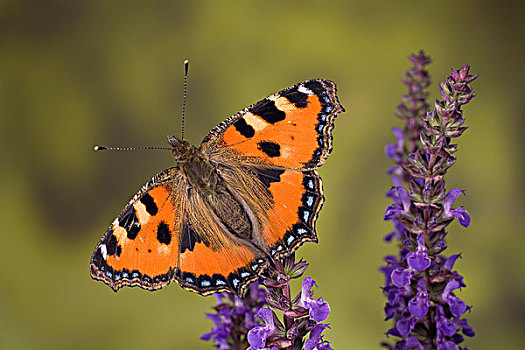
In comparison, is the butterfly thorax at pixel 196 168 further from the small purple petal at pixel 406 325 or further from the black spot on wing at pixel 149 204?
the small purple petal at pixel 406 325

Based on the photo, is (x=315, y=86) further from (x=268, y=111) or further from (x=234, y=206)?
(x=234, y=206)

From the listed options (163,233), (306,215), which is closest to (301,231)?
(306,215)

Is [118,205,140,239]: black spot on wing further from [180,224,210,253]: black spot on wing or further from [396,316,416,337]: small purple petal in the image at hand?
[396,316,416,337]: small purple petal

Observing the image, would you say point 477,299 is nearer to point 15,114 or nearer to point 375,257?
point 375,257

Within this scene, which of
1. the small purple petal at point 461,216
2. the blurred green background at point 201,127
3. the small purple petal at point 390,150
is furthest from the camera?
the blurred green background at point 201,127

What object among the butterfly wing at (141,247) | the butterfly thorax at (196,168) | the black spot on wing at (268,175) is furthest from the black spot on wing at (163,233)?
the black spot on wing at (268,175)

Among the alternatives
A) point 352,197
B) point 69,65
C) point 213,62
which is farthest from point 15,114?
point 352,197
